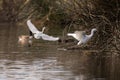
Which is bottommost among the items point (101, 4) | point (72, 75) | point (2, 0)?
point (72, 75)

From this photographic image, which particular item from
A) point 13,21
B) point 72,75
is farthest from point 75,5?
point 13,21

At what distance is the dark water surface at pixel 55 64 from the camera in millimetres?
13016

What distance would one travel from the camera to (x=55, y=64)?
1509 centimetres

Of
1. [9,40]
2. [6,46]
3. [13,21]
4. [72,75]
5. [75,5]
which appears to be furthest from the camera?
[13,21]

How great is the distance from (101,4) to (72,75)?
4146mm

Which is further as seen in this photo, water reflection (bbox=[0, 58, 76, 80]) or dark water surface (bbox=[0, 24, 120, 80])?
dark water surface (bbox=[0, 24, 120, 80])

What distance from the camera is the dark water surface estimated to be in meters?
13.0

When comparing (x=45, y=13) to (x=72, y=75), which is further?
(x=45, y=13)

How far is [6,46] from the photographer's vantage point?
20781 millimetres

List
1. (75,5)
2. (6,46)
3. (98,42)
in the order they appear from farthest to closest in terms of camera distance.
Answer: (6,46) → (75,5) → (98,42)

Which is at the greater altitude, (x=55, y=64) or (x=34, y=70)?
(x=55, y=64)

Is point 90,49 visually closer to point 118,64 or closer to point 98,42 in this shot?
point 98,42

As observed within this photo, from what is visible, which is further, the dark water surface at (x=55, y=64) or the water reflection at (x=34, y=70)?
the dark water surface at (x=55, y=64)

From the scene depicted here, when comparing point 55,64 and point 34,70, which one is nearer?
point 34,70
